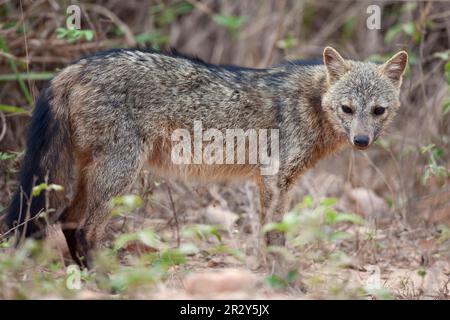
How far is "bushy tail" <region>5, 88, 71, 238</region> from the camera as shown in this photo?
19.8 ft

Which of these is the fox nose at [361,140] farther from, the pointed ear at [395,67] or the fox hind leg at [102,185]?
the fox hind leg at [102,185]

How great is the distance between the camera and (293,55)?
10562mm

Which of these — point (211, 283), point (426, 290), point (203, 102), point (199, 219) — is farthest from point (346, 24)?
point (211, 283)

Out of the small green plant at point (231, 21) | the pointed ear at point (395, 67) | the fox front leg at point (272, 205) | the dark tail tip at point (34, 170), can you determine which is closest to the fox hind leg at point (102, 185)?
the dark tail tip at point (34, 170)

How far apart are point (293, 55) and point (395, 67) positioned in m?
3.81

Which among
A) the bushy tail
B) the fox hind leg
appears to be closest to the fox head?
the fox hind leg

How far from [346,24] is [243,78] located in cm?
540

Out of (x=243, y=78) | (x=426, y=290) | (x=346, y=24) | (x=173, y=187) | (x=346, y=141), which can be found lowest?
(x=426, y=290)

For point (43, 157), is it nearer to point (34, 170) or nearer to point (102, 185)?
point (34, 170)
